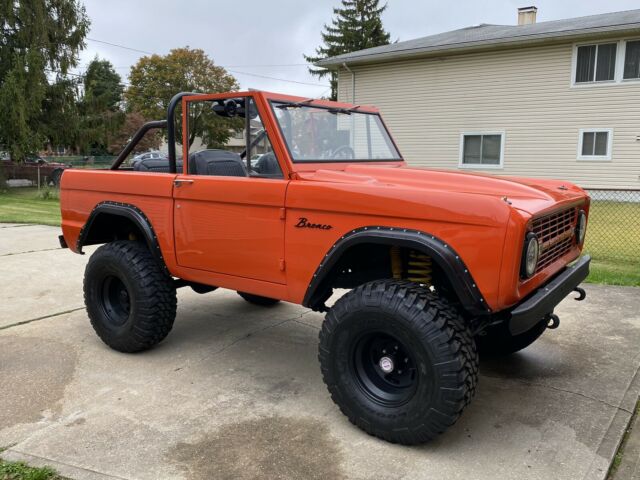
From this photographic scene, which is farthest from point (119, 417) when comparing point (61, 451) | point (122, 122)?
point (122, 122)

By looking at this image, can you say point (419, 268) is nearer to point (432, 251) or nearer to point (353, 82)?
point (432, 251)

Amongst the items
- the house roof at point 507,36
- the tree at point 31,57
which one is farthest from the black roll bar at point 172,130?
the tree at point 31,57

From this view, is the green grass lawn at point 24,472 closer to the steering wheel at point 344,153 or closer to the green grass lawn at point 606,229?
the steering wheel at point 344,153

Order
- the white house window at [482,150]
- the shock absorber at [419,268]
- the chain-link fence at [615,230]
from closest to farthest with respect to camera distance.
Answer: the shock absorber at [419,268] < the chain-link fence at [615,230] < the white house window at [482,150]

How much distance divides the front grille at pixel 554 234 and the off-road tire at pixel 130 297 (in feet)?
8.49

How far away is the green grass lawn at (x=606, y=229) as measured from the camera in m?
6.66

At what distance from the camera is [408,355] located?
286cm

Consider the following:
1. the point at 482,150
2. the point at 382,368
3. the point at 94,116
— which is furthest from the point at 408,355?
the point at 94,116

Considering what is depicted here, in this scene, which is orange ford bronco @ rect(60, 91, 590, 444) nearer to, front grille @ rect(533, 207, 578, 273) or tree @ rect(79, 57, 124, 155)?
front grille @ rect(533, 207, 578, 273)

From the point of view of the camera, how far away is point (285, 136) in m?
3.48

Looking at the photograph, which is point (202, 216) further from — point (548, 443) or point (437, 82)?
point (437, 82)

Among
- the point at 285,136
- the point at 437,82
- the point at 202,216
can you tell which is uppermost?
the point at 437,82

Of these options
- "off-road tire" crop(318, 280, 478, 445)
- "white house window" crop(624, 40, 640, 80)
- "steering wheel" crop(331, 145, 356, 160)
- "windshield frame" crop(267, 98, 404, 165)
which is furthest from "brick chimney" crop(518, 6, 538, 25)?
"off-road tire" crop(318, 280, 478, 445)

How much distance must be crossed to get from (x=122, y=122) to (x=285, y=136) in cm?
2289
